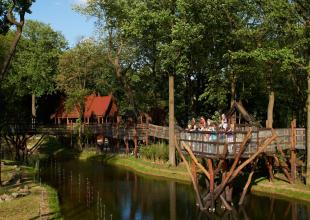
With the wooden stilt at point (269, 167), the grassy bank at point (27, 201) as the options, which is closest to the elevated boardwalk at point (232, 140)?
the wooden stilt at point (269, 167)

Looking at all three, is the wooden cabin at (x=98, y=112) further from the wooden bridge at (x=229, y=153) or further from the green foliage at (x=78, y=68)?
the wooden bridge at (x=229, y=153)

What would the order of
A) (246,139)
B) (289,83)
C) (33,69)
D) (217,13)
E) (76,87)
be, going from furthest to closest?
(33,69) < (76,87) < (289,83) < (217,13) < (246,139)

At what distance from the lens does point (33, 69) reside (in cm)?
6856

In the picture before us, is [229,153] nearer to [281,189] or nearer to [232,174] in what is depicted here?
[232,174]

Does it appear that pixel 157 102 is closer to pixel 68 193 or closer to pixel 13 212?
pixel 68 193

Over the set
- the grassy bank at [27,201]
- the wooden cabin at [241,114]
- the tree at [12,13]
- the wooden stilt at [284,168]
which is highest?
the tree at [12,13]

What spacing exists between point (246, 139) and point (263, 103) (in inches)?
1164

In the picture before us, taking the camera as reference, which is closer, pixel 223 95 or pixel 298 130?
pixel 298 130

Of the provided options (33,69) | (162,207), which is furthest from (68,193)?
(33,69)

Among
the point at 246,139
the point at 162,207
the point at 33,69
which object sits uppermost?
the point at 33,69

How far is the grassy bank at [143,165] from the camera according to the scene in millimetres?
36469

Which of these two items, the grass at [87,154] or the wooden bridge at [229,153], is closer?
the wooden bridge at [229,153]

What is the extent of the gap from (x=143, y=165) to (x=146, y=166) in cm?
68

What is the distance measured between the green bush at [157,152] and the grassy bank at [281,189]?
11769 mm
